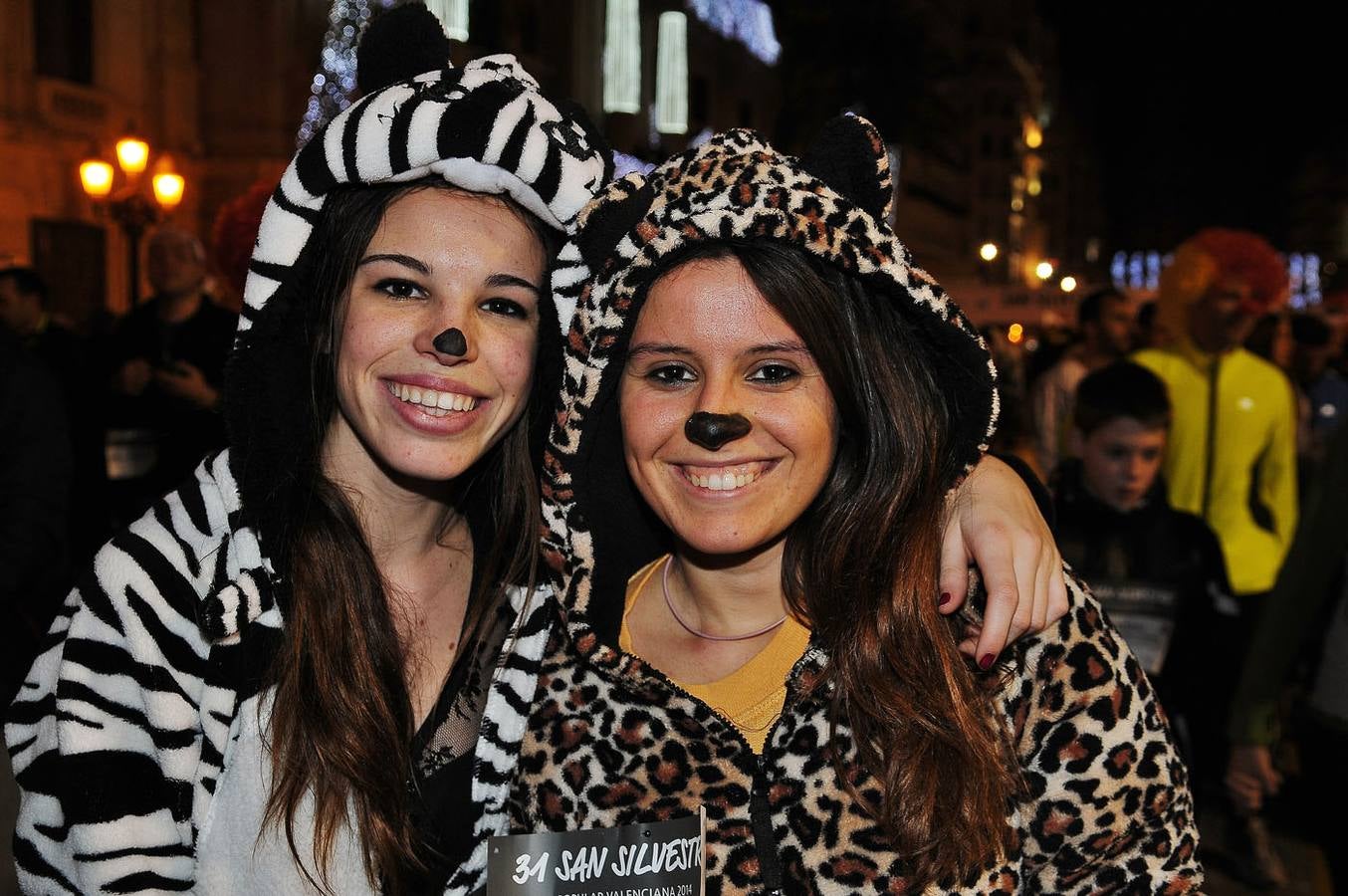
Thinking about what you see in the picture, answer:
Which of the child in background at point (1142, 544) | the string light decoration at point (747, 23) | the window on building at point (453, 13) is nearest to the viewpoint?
the child in background at point (1142, 544)

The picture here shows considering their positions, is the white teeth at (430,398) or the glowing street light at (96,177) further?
the glowing street light at (96,177)

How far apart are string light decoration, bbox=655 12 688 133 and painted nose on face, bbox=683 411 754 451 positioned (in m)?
9.61

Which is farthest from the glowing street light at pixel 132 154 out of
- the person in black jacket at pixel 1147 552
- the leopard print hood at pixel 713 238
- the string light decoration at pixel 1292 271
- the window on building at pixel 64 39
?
the string light decoration at pixel 1292 271

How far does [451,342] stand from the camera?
253 centimetres

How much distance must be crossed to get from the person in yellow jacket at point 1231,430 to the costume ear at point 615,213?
4092 mm

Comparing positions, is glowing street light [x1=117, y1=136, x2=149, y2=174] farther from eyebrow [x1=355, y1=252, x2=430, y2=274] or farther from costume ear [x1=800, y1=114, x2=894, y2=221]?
costume ear [x1=800, y1=114, x2=894, y2=221]

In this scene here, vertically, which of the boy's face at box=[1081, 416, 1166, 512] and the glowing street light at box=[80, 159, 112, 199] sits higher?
the glowing street light at box=[80, 159, 112, 199]

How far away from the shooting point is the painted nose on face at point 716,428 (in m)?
2.31

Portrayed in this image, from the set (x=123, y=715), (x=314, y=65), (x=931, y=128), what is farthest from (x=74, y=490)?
(x=931, y=128)

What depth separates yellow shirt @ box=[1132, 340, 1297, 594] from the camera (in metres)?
5.64

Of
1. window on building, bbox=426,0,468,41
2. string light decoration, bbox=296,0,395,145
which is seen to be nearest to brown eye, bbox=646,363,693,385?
window on building, bbox=426,0,468,41

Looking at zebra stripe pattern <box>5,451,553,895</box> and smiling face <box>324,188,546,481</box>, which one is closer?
zebra stripe pattern <box>5,451,553,895</box>

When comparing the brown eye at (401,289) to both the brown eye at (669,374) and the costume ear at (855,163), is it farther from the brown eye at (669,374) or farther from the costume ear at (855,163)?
the costume ear at (855,163)

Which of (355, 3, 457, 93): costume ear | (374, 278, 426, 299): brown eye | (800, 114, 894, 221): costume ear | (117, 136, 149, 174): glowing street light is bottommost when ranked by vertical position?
(374, 278, 426, 299): brown eye
